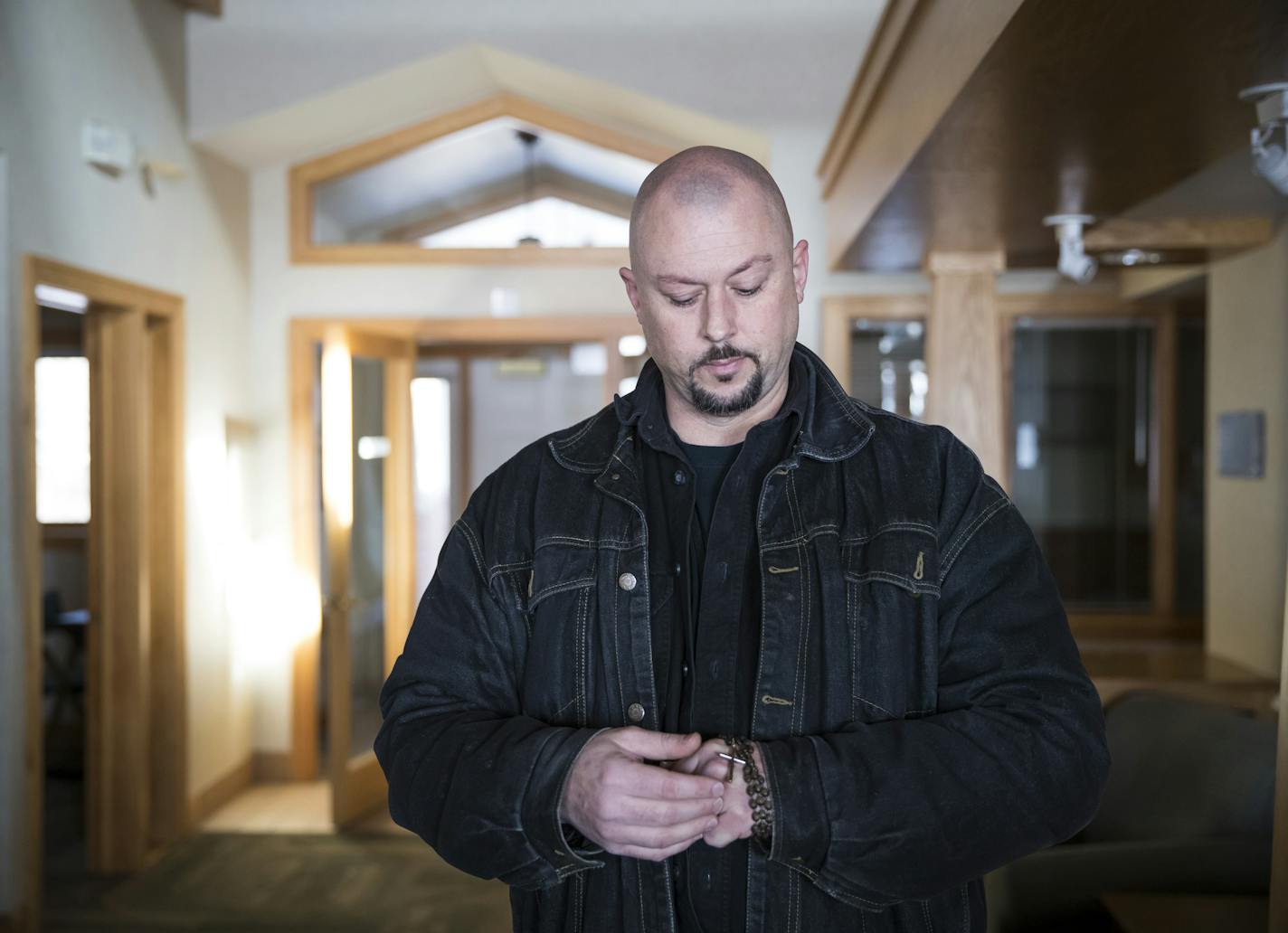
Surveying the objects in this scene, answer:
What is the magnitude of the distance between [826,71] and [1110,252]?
1476mm

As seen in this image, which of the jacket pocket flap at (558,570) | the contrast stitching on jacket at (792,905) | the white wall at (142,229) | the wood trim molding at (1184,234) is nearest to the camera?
the contrast stitching on jacket at (792,905)

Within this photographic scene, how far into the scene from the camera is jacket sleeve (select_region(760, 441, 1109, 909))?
1.18 meters

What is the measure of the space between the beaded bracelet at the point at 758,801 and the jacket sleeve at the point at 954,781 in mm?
11

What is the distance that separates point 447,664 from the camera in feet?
4.48

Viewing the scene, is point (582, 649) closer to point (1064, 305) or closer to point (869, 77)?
point (869, 77)

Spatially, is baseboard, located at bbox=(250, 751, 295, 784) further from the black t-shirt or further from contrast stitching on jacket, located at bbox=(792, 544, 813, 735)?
contrast stitching on jacket, located at bbox=(792, 544, 813, 735)

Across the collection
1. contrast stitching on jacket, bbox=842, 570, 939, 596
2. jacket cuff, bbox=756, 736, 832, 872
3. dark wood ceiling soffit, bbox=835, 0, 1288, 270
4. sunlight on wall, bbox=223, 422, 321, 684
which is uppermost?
dark wood ceiling soffit, bbox=835, 0, 1288, 270

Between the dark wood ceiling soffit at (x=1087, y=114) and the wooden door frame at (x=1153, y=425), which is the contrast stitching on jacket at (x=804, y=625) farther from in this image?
the wooden door frame at (x=1153, y=425)

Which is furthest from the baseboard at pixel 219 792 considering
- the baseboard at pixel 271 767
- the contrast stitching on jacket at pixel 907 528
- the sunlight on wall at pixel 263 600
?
the contrast stitching on jacket at pixel 907 528

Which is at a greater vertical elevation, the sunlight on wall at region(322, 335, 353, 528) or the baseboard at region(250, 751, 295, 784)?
the sunlight on wall at region(322, 335, 353, 528)

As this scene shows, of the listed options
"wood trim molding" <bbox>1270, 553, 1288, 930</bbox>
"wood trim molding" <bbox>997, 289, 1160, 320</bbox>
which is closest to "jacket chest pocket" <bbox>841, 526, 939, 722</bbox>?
"wood trim molding" <bbox>1270, 553, 1288, 930</bbox>

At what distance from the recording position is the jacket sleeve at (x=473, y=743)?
123 centimetres

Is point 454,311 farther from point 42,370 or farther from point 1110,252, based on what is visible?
point 1110,252

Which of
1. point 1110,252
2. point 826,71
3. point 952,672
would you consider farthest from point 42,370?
point 952,672
